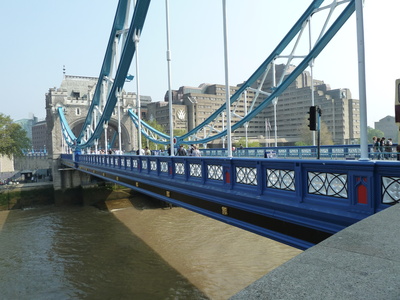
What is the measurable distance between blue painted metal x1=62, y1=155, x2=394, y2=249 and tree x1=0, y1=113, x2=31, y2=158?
34.6 metres

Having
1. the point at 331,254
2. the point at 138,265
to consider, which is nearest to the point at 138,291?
the point at 138,265

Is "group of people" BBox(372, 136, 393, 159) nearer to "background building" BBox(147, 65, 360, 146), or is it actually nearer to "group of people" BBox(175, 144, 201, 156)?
"group of people" BBox(175, 144, 201, 156)

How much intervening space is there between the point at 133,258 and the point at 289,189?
9897 mm

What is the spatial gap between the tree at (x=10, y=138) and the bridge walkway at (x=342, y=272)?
3988 centimetres

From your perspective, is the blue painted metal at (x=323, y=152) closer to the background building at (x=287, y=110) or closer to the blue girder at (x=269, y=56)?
the blue girder at (x=269, y=56)

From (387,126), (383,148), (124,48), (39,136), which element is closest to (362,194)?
(383,148)

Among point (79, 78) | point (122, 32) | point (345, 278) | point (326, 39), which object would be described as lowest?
point (345, 278)

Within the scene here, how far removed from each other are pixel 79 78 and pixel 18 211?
82.9 feet

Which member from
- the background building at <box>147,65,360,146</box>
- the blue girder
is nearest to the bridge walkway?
the blue girder

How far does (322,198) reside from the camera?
4340 mm

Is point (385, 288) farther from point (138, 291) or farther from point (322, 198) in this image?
point (138, 291)

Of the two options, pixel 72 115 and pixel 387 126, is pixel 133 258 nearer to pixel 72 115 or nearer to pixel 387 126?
pixel 72 115

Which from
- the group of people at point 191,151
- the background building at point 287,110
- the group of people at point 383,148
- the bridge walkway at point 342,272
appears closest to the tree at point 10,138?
the group of people at point 191,151

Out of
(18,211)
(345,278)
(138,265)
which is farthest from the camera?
(18,211)
